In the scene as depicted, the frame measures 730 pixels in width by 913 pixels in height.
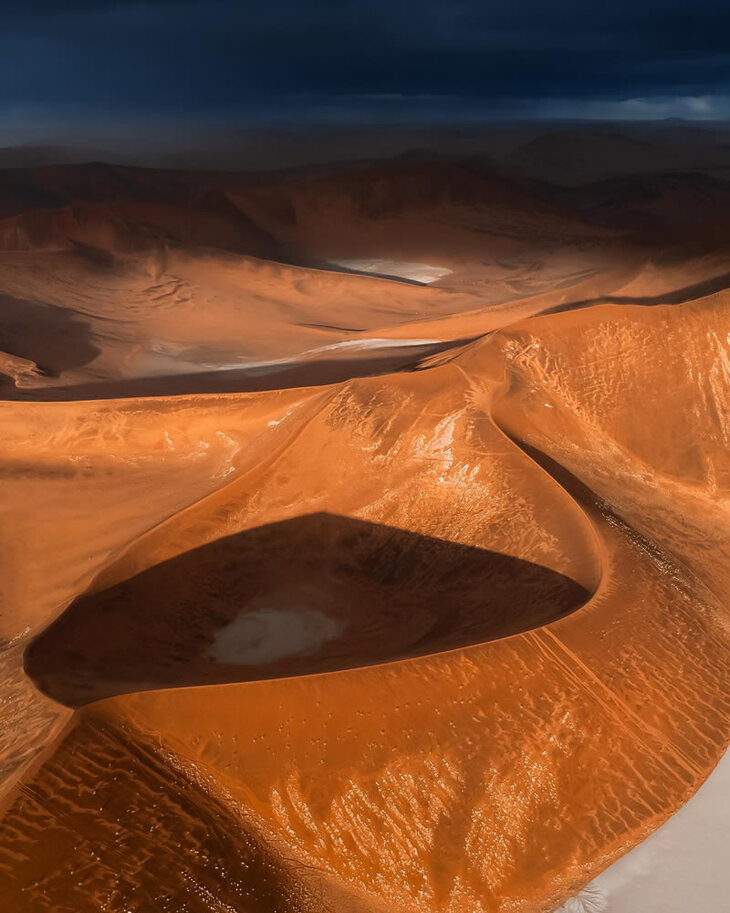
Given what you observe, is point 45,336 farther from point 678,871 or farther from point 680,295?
point 678,871

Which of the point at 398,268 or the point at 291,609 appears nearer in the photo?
the point at 291,609

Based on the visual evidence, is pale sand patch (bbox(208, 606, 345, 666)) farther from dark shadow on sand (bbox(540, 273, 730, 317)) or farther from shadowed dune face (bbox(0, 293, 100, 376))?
shadowed dune face (bbox(0, 293, 100, 376))

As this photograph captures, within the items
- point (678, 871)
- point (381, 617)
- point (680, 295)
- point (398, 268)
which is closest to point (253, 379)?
point (680, 295)

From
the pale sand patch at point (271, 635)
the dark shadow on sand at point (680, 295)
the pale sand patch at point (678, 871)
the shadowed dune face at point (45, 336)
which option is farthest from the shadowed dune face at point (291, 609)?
the shadowed dune face at point (45, 336)

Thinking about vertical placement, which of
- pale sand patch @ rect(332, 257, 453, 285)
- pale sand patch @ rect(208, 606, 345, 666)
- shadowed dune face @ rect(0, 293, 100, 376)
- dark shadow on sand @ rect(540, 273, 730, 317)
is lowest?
pale sand patch @ rect(208, 606, 345, 666)

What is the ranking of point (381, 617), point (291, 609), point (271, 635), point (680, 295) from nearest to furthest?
point (271, 635), point (381, 617), point (291, 609), point (680, 295)

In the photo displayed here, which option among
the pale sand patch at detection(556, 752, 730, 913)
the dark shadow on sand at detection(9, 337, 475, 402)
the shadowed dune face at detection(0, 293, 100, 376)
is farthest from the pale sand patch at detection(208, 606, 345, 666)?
the shadowed dune face at detection(0, 293, 100, 376)

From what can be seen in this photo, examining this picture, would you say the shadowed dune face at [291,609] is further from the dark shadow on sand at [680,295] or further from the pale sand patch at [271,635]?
the dark shadow on sand at [680,295]
